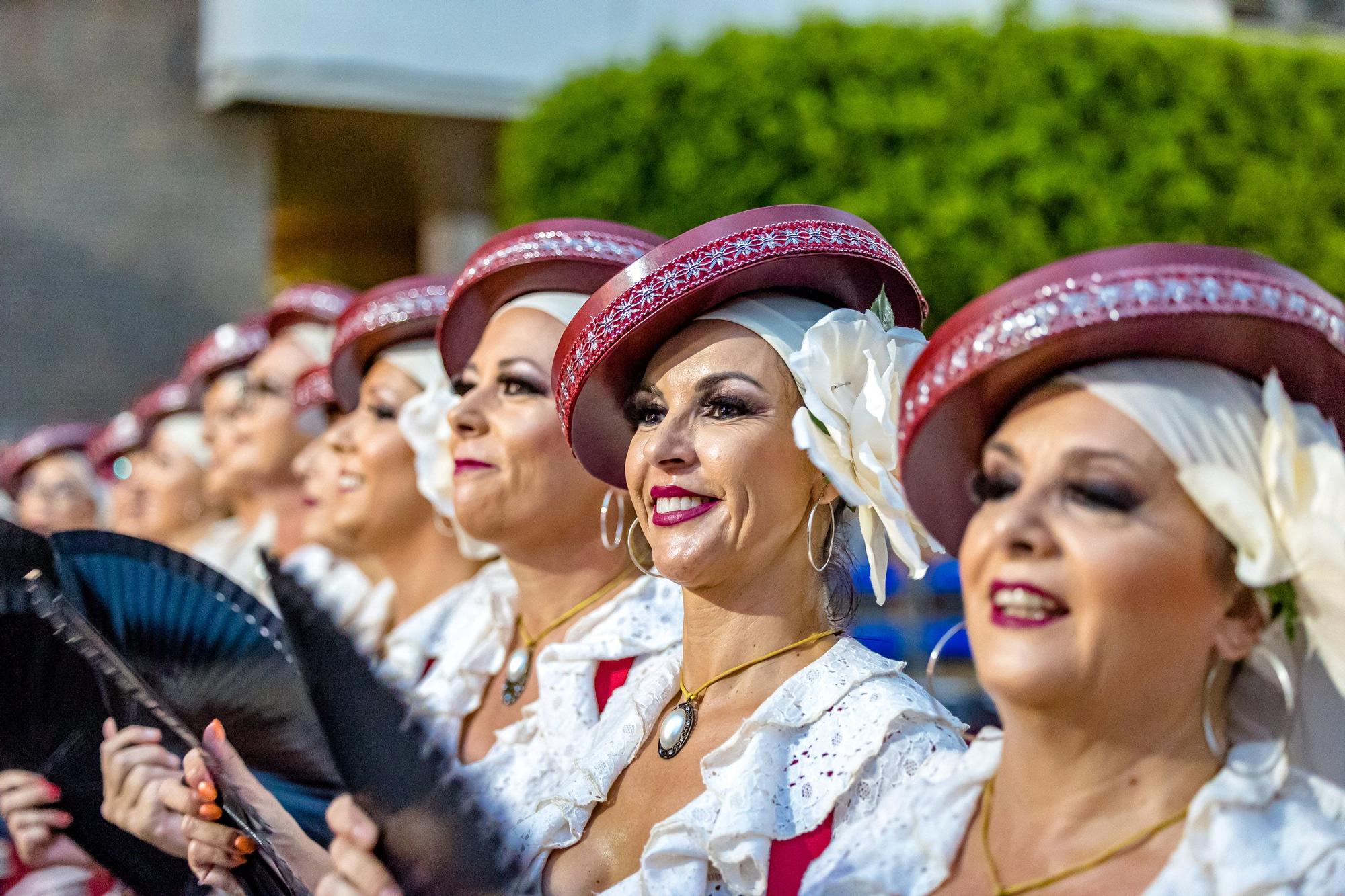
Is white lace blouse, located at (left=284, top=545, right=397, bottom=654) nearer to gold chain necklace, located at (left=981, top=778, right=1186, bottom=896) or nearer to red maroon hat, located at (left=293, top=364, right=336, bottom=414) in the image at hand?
red maroon hat, located at (left=293, top=364, right=336, bottom=414)

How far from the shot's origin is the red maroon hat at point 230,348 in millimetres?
5730

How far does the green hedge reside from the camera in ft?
26.9

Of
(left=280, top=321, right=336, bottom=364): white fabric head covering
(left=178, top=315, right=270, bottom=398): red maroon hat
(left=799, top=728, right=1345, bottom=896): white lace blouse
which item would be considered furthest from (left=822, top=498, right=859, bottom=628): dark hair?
(left=178, top=315, right=270, bottom=398): red maroon hat

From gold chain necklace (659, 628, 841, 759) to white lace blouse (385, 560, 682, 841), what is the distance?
321 mm

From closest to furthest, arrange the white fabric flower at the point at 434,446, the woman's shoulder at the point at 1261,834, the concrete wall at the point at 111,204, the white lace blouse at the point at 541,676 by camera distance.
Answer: the woman's shoulder at the point at 1261,834, the white lace blouse at the point at 541,676, the white fabric flower at the point at 434,446, the concrete wall at the point at 111,204

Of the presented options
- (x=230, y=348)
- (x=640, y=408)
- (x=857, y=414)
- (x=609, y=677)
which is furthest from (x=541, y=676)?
→ (x=230, y=348)

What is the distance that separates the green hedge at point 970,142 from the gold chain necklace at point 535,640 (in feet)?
16.6

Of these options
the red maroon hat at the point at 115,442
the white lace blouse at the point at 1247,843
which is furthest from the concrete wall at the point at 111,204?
the white lace blouse at the point at 1247,843

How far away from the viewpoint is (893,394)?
235cm

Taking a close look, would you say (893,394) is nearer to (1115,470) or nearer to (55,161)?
(1115,470)

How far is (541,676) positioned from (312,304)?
100 inches

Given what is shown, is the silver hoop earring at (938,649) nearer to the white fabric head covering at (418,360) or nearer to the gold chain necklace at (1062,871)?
the gold chain necklace at (1062,871)

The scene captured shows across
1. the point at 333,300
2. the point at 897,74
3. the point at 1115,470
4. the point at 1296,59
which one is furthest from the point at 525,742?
the point at 1296,59

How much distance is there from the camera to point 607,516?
3.32 meters
